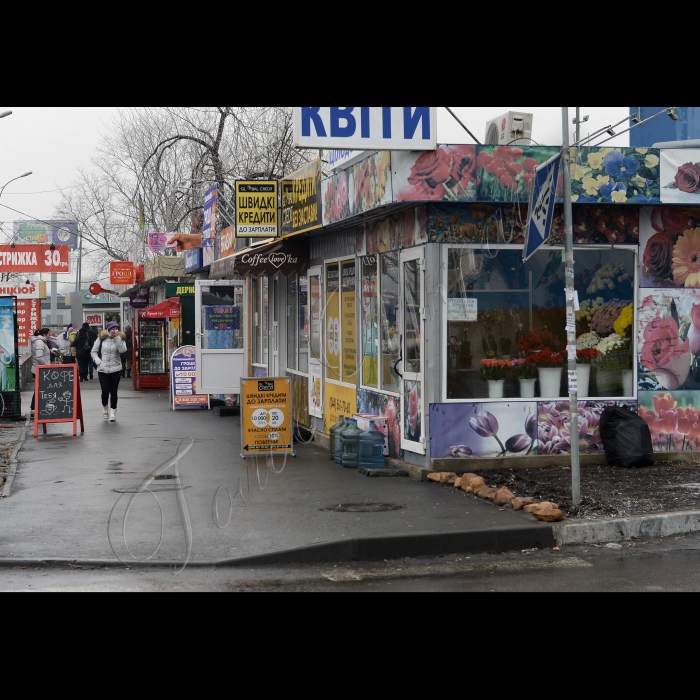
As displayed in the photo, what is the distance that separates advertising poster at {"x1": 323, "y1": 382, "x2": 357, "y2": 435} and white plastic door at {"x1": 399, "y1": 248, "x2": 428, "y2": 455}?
1.99 meters

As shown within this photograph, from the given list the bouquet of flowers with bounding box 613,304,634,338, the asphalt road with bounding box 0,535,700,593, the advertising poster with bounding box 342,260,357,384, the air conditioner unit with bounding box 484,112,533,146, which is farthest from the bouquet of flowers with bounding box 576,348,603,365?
the asphalt road with bounding box 0,535,700,593

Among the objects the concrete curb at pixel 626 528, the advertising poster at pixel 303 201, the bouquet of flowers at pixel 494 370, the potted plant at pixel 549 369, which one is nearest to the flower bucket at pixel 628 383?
the potted plant at pixel 549 369

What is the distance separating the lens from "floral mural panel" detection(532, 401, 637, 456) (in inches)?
481

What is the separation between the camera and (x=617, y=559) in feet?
27.7

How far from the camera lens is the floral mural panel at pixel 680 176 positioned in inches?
472

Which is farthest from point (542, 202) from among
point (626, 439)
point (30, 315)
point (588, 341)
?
point (30, 315)

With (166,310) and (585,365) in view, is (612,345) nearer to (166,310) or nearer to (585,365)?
(585,365)

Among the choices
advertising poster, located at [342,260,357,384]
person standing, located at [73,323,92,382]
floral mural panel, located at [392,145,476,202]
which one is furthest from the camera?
person standing, located at [73,323,92,382]

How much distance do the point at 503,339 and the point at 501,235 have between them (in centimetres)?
126

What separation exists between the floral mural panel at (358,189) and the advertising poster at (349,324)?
0.92 meters

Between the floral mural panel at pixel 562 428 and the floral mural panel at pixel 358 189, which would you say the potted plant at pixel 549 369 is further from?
the floral mural panel at pixel 358 189

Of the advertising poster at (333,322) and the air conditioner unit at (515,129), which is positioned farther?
the advertising poster at (333,322)

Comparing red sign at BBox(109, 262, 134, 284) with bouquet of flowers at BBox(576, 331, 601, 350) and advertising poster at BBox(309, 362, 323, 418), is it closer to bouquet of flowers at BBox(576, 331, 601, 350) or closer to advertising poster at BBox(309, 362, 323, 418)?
advertising poster at BBox(309, 362, 323, 418)

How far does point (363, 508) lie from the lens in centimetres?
1026
